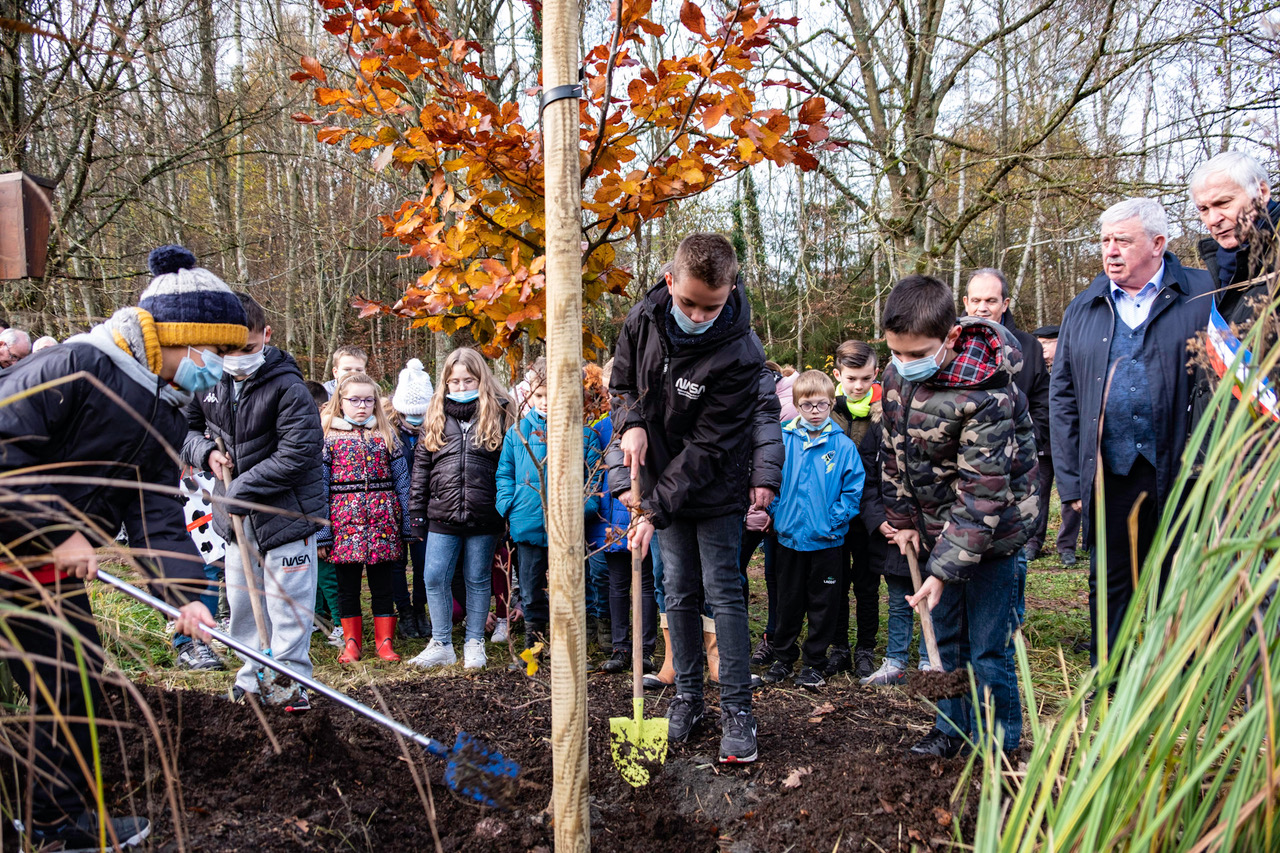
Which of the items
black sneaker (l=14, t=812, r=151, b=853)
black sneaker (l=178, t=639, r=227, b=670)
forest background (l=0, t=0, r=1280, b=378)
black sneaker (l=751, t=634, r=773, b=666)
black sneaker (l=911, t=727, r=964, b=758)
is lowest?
black sneaker (l=751, t=634, r=773, b=666)

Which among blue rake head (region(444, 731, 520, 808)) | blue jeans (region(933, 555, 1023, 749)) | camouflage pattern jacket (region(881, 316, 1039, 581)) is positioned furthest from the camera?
blue jeans (region(933, 555, 1023, 749))

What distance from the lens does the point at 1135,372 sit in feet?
10.8

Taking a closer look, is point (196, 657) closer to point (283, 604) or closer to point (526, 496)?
point (283, 604)

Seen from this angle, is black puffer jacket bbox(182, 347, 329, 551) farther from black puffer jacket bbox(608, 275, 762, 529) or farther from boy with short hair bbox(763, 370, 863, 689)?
boy with short hair bbox(763, 370, 863, 689)

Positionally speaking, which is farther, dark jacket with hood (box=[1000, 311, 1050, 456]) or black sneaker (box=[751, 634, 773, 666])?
dark jacket with hood (box=[1000, 311, 1050, 456])

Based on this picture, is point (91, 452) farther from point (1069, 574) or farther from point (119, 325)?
point (1069, 574)

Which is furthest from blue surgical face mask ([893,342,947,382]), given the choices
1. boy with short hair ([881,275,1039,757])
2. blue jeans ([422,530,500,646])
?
blue jeans ([422,530,500,646])

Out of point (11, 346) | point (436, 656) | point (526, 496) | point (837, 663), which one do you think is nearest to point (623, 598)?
point (526, 496)

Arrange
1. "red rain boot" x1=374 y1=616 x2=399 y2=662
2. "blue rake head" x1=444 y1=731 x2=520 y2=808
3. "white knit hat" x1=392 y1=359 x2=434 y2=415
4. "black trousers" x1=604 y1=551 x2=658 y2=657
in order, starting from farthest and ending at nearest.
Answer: "white knit hat" x1=392 y1=359 x2=434 y2=415
"red rain boot" x1=374 y1=616 x2=399 y2=662
"black trousers" x1=604 y1=551 x2=658 y2=657
"blue rake head" x1=444 y1=731 x2=520 y2=808

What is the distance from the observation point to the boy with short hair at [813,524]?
4.45 metres

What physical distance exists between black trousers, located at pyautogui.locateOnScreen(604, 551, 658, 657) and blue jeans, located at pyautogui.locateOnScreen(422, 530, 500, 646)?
753 millimetres

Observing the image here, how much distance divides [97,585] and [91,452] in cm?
270

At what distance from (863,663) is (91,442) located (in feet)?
12.3

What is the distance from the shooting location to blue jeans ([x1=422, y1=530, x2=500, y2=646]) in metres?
4.82
